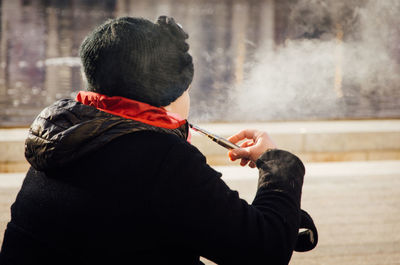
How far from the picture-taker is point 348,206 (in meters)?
4.11

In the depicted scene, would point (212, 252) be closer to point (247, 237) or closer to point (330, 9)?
point (247, 237)

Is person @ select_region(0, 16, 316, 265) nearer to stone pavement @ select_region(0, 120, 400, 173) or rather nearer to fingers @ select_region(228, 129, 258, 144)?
fingers @ select_region(228, 129, 258, 144)

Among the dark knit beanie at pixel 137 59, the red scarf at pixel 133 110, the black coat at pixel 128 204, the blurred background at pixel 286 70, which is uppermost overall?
the dark knit beanie at pixel 137 59

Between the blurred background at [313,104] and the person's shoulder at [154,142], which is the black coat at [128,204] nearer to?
the person's shoulder at [154,142]

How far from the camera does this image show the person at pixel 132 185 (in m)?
1.01

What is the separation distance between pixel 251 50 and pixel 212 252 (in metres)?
14.8

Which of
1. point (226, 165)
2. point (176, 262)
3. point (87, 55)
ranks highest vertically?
point (87, 55)

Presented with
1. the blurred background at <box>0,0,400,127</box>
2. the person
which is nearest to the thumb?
the person

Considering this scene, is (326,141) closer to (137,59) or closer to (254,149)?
(254,149)

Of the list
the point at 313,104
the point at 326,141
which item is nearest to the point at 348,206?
the point at 326,141

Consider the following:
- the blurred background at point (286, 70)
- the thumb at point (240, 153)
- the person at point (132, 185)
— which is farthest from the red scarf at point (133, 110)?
the blurred background at point (286, 70)

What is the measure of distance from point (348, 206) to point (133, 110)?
11.0 feet

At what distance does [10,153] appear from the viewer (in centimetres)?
497

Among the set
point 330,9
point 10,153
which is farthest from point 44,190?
point 330,9
